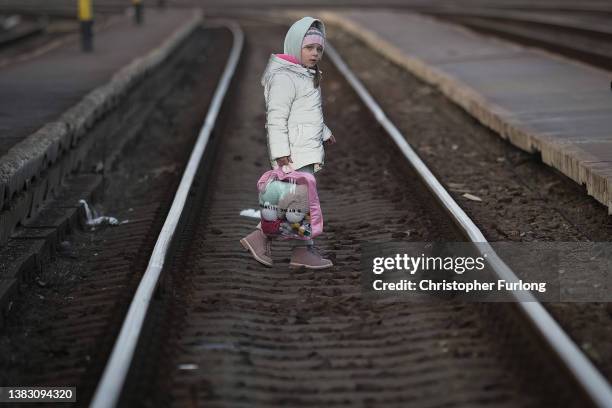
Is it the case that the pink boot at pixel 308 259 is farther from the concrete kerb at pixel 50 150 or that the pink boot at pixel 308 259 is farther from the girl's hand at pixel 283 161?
the concrete kerb at pixel 50 150

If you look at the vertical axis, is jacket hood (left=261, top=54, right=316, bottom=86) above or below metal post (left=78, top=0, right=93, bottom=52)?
above

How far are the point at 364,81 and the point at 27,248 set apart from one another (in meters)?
9.64

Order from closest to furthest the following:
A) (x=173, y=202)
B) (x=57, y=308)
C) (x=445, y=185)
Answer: (x=57, y=308), (x=173, y=202), (x=445, y=185)

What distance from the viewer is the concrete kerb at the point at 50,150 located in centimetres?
683

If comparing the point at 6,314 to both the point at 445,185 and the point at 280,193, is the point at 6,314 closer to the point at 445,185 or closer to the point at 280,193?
the point at 280,193

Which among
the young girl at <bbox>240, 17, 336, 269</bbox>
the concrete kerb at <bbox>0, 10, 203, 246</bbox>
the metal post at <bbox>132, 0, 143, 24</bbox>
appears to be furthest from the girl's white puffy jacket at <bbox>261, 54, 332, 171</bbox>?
the metal post at <bbox>132, 0, 143, 24</bbox>

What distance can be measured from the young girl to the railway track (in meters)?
0.74

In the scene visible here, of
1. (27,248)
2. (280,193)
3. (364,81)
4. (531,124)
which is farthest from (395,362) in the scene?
(364,81)

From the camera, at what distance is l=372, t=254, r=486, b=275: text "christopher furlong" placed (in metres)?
5.77

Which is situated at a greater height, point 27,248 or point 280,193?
point 280,193

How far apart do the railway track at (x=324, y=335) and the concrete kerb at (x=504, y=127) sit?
1.07 m

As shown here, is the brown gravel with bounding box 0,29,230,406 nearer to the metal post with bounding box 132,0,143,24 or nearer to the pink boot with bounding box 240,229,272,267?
the pink boot with bounding box 240,229,272,267

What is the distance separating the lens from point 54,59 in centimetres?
1644

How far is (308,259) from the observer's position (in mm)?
6160
